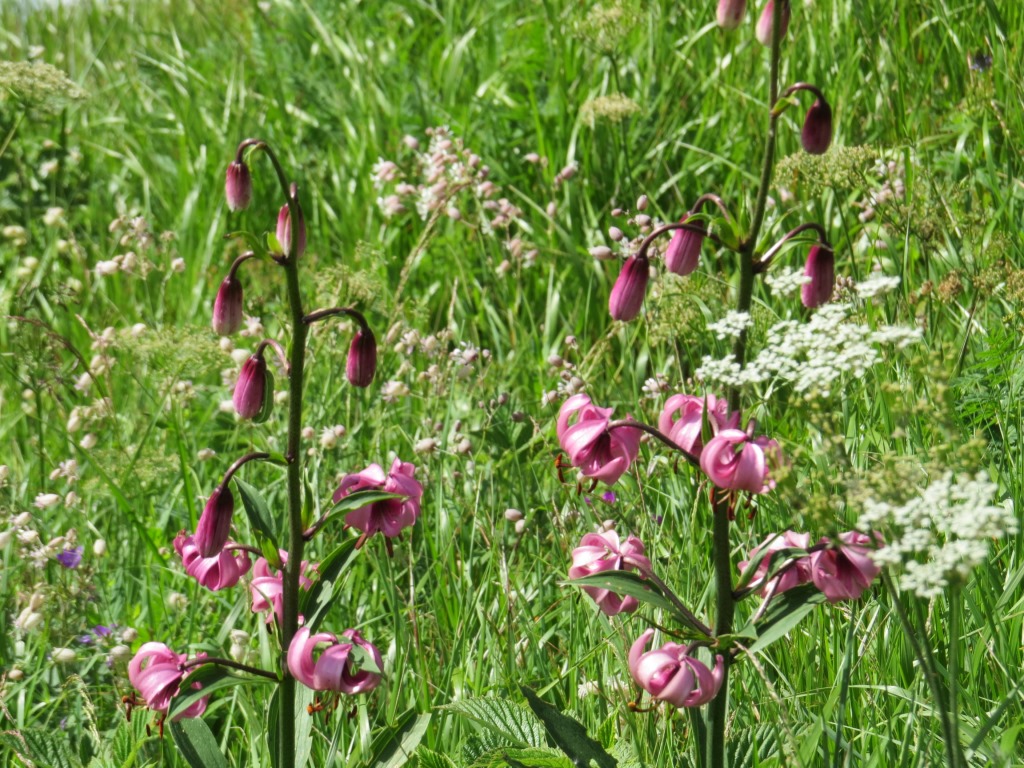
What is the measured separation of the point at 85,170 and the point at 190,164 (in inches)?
24.8

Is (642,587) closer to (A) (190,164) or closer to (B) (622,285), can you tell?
(B) (622,285)

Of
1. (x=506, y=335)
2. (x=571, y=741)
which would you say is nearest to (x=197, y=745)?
(x=571, y=741)

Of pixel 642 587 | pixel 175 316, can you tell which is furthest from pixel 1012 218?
pixel 175 316

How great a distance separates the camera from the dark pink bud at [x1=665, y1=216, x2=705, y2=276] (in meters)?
1.61

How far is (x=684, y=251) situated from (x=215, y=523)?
0.76 metres

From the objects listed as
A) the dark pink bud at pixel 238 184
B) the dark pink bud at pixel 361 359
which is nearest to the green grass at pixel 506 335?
the dark pink bud at pixel 361 359

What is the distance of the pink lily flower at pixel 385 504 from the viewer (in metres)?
1.62

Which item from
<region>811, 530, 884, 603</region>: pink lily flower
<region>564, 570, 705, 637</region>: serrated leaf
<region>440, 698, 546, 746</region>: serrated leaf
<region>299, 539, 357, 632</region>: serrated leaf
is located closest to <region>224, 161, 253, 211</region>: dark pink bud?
<region>299, 539, 357, 632</region>: serrated leaf

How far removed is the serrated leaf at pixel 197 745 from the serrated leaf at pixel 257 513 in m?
0.36

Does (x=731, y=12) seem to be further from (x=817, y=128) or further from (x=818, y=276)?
(x=818, y=276)

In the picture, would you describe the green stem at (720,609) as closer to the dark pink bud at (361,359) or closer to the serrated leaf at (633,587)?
the serrated leaf at (633,587)

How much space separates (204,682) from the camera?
160 centimetres

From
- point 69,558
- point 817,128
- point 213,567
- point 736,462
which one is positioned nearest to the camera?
point 736,462

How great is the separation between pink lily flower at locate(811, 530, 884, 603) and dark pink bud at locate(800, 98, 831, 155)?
557mm
